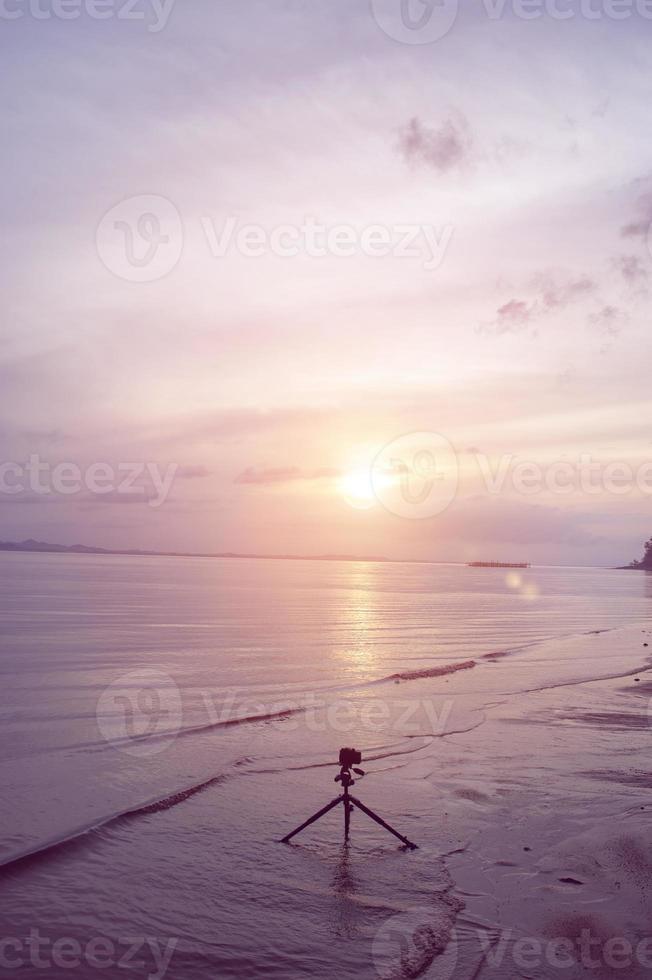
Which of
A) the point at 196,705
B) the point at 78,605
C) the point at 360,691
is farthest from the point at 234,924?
the point at 78,605

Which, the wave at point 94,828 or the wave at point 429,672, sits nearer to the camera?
the wave at point 94,828

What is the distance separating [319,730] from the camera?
23047 millimetres

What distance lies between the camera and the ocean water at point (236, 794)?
403 inches

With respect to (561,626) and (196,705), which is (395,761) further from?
(561,626)

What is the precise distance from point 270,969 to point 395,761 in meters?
10.1

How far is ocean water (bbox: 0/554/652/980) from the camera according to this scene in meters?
10.2

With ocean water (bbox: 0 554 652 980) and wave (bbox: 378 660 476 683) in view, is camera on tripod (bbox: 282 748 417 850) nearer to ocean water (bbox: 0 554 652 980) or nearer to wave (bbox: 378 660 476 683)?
ocean water (bbox: 0 554 652 980)

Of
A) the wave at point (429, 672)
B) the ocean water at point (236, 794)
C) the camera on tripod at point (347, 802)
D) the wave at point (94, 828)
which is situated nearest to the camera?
the ocean water at point (236, 794)

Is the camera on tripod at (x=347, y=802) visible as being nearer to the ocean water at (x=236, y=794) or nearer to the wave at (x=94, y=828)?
the ocean water at (x=236, y=794)

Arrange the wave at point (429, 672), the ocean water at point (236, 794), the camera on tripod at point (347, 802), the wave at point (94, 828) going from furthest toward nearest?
1. the wave at point (429, 672)
2. the wave at point (94, 828)
3. the camera on tripod at point (347, 802)
4. the ocean water at point (236, 794)

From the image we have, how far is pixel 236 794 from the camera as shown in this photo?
1653 cm

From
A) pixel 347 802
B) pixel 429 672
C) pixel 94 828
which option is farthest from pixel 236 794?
pixel 429 672

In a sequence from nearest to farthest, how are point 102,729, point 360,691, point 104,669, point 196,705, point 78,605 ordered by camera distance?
point 102,729 < point 196,705 < point 360,691 < point 104,669 < point 78,605

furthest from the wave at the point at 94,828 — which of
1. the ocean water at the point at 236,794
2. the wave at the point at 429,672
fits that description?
the wave at the point at 429,672
